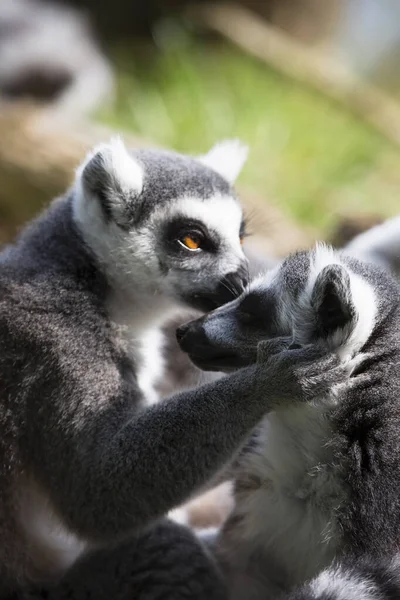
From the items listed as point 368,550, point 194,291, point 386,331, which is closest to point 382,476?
point 368,550

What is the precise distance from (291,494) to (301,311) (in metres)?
0.57

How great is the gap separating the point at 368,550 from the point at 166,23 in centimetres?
848

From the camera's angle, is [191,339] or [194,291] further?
[194,291]

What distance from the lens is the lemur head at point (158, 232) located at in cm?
274

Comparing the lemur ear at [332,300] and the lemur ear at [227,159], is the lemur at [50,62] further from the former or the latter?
the lemur ear at [332,300]

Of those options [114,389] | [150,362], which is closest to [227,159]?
[150,362]

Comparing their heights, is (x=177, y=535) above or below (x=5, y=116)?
above

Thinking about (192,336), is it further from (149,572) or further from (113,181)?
(149,572)

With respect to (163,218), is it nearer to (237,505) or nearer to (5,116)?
(237,505)

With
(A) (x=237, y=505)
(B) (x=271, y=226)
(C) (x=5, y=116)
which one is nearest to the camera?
(A) (x=237, y=505)

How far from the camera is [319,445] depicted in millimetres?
2287

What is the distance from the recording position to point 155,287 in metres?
2.79

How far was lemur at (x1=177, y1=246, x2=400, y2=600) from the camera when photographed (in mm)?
2143

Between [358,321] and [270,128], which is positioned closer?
[358,321]
